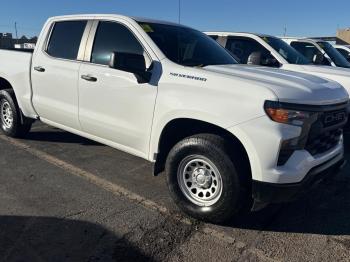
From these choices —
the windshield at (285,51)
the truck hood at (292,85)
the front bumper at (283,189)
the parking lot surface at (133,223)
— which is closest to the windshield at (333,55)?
the windshield at (285,51)

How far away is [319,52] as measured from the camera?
8.78 metres

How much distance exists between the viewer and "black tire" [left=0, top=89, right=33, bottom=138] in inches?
244

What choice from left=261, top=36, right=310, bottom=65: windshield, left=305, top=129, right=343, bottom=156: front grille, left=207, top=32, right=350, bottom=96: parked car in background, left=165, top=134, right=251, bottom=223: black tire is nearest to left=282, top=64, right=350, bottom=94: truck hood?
left=207, top=32, right=350, bottom=96: parked car in background

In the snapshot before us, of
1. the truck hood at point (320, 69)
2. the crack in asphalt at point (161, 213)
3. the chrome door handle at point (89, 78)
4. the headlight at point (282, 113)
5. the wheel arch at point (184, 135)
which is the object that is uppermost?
the headlight at point (282, 113)

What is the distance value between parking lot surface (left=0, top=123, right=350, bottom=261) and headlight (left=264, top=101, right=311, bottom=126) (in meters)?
1.06

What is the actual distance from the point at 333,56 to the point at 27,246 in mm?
7686

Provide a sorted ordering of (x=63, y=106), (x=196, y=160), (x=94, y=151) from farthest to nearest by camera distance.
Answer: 1. (x=94, y=151)
2. (x=63, y=106)
3. (x=196, y=160)

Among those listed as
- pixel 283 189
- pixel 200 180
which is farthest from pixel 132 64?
pixel 283 189

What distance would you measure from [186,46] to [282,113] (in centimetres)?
174

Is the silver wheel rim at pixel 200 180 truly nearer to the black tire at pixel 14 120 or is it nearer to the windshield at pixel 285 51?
the black tire at pixel 14 120

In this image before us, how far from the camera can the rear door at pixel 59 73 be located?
16.4ft

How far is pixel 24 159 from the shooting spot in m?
5.56

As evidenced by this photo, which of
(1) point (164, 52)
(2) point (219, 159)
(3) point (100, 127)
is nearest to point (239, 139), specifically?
(2) point (219, 159)

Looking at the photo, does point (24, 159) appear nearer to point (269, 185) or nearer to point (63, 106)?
point (63, 106)
